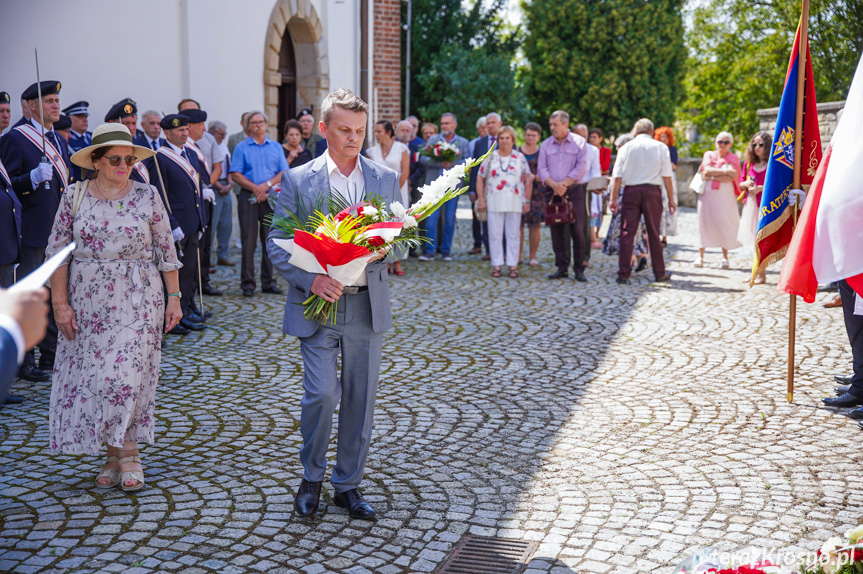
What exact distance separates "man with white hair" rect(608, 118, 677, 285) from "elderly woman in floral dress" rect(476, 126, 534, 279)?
1.20 m

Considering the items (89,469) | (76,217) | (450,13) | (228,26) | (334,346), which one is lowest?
(89,469)

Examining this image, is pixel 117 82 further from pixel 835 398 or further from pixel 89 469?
pixel 835 398

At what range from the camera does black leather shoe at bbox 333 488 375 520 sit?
4.42 metres

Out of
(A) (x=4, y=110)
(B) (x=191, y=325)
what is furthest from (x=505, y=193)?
(A) (x=4, y=110)

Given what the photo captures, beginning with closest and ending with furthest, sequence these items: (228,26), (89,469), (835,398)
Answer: (89,469), (835,398), (228,26)

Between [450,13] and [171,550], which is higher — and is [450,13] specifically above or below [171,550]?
above

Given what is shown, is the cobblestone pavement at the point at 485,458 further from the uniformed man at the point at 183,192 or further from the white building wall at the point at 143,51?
the white building wall at the point at 143,51

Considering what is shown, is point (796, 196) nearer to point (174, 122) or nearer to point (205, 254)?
point (174, 122)

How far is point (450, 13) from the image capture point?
30922 millimetres

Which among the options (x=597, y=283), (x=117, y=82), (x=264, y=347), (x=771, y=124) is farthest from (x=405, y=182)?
(x=771, y=124)

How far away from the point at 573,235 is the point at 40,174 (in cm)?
701

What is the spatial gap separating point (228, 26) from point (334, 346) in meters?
11.1

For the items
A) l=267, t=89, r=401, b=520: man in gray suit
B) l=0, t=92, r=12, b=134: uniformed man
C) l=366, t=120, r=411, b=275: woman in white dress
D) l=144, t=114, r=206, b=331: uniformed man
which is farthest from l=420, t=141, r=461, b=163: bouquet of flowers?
l=267, t=89, r=401, b=520: man in gray suit

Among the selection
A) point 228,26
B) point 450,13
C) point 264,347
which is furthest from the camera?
point 450,13
